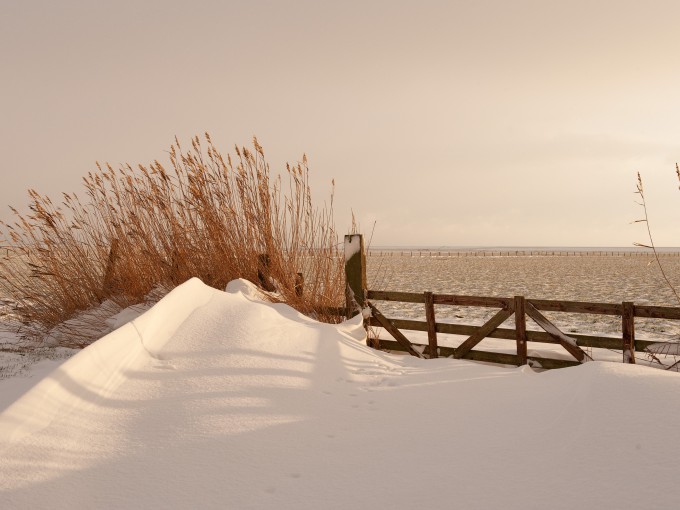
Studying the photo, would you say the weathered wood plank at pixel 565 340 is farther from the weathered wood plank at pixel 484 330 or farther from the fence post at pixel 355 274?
the fence post at pixel 355 274

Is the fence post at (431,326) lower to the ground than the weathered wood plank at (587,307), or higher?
lower

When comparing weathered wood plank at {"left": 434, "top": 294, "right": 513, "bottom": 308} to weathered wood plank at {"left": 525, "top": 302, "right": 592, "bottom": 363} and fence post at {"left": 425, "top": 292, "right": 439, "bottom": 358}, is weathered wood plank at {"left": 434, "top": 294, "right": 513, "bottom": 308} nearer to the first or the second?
fence post at {"left": 425, "top": 292, "right": 439, "bottom": 358}

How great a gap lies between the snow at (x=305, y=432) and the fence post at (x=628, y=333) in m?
1.28

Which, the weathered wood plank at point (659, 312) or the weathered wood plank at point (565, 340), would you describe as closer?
the weathered wood plank at point (659, 312)

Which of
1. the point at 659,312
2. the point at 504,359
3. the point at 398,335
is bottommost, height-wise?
the point at 504,359

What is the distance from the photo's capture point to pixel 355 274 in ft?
22.9

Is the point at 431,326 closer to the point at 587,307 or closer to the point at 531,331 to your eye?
the point at 531,331

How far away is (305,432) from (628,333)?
3.75 metres

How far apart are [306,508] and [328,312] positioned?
14.7 feet

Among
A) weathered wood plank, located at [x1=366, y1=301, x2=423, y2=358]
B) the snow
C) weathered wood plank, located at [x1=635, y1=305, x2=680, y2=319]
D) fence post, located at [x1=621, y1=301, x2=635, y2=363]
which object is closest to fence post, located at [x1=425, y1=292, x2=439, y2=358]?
weathered wood plank, located at [x1=366, y1=301, x2=423, y2=358]

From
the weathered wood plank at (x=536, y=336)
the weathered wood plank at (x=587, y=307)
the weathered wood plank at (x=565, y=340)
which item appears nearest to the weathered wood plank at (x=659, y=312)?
the weathered wood plank at (x=587, y=307)

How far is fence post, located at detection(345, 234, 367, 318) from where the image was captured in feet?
22.7

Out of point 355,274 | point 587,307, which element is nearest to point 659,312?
point 587,307

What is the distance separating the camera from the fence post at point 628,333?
5.33 m
